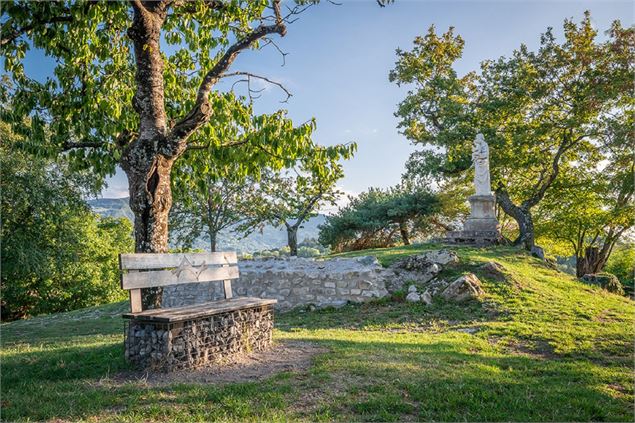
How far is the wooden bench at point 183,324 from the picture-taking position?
4.64 metres

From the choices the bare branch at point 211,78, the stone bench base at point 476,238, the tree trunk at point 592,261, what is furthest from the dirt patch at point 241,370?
the tree trunk at point 592,261

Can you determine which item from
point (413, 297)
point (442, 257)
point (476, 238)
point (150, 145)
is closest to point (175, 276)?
point (150, 145)

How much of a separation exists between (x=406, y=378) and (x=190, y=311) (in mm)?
2670

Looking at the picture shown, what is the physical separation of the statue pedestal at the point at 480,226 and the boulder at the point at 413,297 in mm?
6903

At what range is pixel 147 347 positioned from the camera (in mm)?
4707

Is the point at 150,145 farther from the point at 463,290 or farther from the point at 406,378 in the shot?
the point at 463,290

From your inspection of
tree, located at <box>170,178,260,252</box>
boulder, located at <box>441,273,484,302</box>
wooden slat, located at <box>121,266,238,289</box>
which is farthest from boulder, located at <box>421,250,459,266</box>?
tree, located at <box>170,178,260,252</box>


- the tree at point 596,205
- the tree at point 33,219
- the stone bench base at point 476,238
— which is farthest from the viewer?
the tree at point 596,205

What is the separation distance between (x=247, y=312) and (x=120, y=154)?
9.67 ft

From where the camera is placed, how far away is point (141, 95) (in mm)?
5570

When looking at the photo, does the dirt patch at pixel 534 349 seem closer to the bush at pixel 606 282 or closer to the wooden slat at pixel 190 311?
the wooden slat at pixel 190 311

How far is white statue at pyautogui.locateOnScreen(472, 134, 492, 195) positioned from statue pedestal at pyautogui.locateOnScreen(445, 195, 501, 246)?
0.46 m

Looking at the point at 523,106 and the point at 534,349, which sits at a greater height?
the point at 523,106

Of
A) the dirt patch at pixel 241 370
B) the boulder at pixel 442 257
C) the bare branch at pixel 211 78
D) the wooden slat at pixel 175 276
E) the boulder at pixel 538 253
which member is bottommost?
the dirt patch at pixel 241 370
